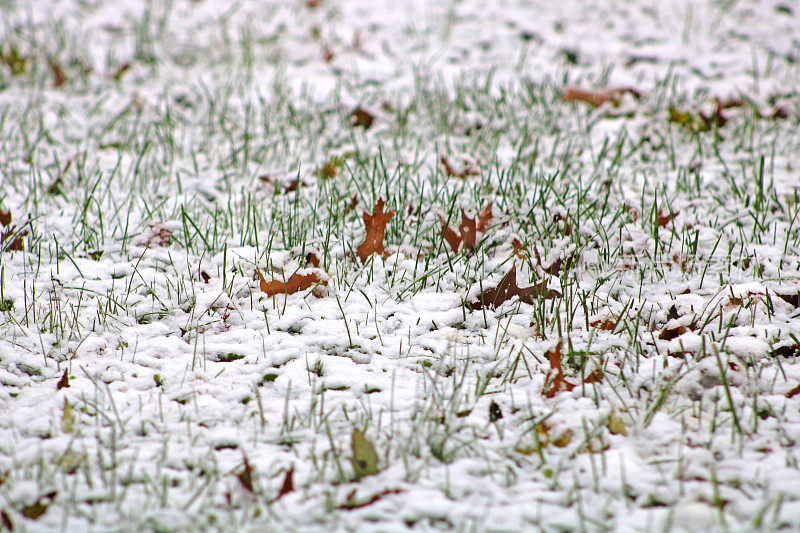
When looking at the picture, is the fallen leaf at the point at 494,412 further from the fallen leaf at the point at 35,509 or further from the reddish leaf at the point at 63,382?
the reddish leaf at the point at 63,382

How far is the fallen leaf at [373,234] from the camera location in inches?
93.9

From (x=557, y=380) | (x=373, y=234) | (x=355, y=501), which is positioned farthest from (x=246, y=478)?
(x=373, y=234)

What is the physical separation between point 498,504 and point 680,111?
3.14m

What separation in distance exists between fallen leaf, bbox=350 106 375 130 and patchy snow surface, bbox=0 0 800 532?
0.03m

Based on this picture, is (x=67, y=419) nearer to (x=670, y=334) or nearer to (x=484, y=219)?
(x=484, y=219)

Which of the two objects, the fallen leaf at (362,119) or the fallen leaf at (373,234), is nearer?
the fallen leaf at (373,234)

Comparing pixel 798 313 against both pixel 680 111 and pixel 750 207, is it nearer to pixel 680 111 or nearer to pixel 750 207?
pixel 750 207

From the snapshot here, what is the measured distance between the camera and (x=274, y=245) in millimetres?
2514

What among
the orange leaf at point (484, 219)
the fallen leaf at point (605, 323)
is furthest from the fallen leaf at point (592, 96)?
the fallen leaf at point (605, 323)

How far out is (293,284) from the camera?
220 cm

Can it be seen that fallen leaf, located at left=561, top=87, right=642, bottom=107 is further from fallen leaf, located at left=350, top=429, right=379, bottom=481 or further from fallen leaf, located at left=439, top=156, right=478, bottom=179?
fallen leaf, located at left=350, top=429, right=379, bottom=481

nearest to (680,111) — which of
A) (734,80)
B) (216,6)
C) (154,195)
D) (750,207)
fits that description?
(734,80)

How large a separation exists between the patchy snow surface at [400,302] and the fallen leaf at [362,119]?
3cm

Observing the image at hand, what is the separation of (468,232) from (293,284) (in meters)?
0.71
